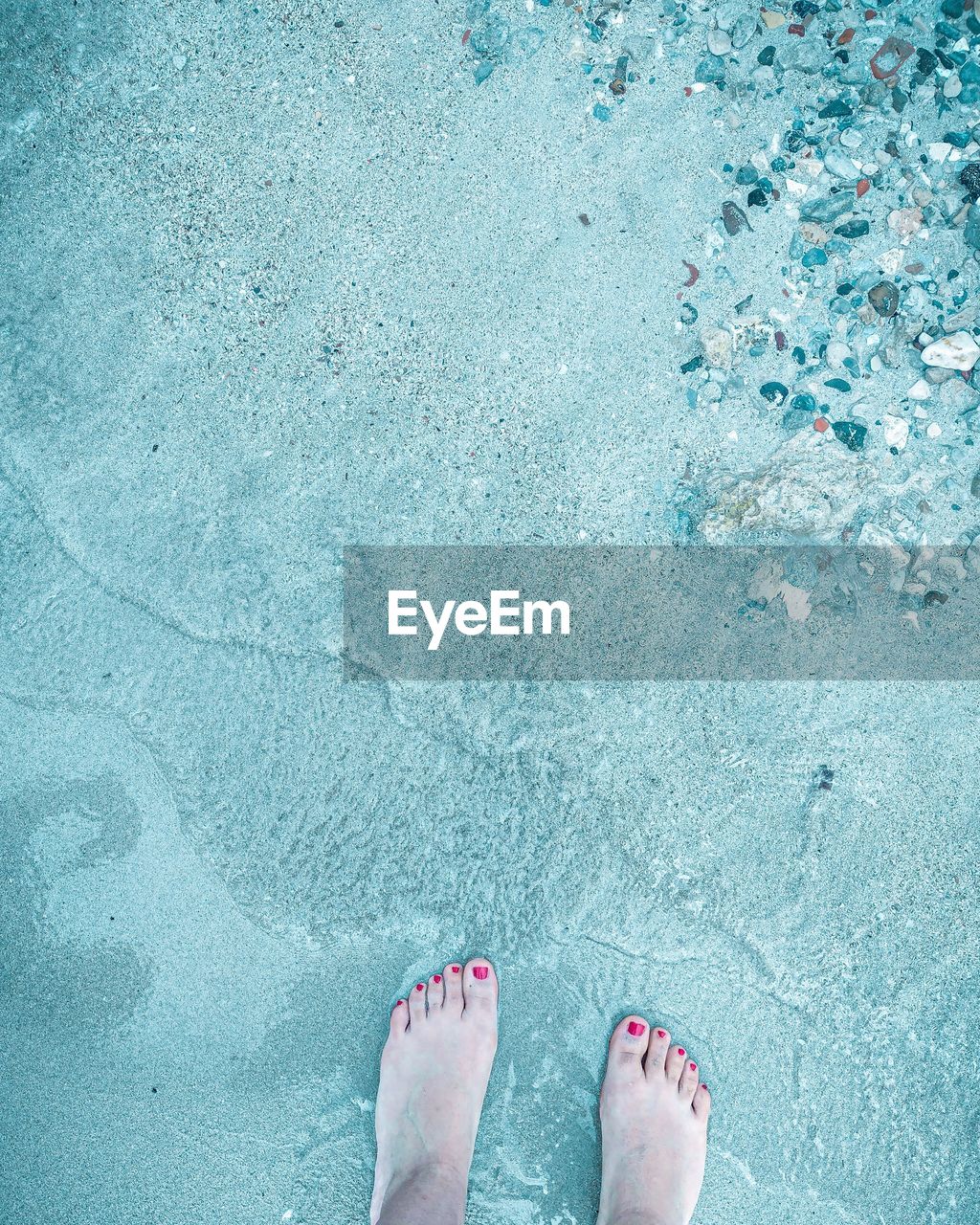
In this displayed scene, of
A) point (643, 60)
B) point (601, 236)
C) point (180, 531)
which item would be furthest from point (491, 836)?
point (643, 60)

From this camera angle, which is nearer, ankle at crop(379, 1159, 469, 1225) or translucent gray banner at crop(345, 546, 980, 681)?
ankle at crop(379, 1159, 469, 1225)

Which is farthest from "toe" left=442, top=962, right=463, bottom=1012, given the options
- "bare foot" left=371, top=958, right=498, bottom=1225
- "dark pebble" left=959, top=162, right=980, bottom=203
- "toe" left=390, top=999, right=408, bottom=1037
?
"dark pebble" left=959, top=162, right=980, bottom=203

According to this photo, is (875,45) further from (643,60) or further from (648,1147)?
(648,1147)

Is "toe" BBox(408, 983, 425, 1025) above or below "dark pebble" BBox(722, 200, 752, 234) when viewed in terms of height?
below

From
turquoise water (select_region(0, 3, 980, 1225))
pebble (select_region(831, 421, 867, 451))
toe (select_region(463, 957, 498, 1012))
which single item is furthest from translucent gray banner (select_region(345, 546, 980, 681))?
→ toe (select_region(463, 957, 498, 1012))

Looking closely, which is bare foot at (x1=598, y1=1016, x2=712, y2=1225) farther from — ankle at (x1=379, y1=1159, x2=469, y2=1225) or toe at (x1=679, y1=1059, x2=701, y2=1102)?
ankle at (x1=379, y1=1159, x2=469, y2=1225)

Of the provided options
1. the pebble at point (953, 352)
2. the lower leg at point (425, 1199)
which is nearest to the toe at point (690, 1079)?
the lower leg at point (425, 1199)

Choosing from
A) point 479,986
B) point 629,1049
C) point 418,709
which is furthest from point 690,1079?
point 418,709

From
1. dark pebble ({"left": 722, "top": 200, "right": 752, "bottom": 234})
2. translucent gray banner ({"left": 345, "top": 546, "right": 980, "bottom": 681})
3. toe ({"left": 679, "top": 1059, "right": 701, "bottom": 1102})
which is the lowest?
toe ({"left": 679, "top": 1059, "right": 701, "bottom": 1102})
